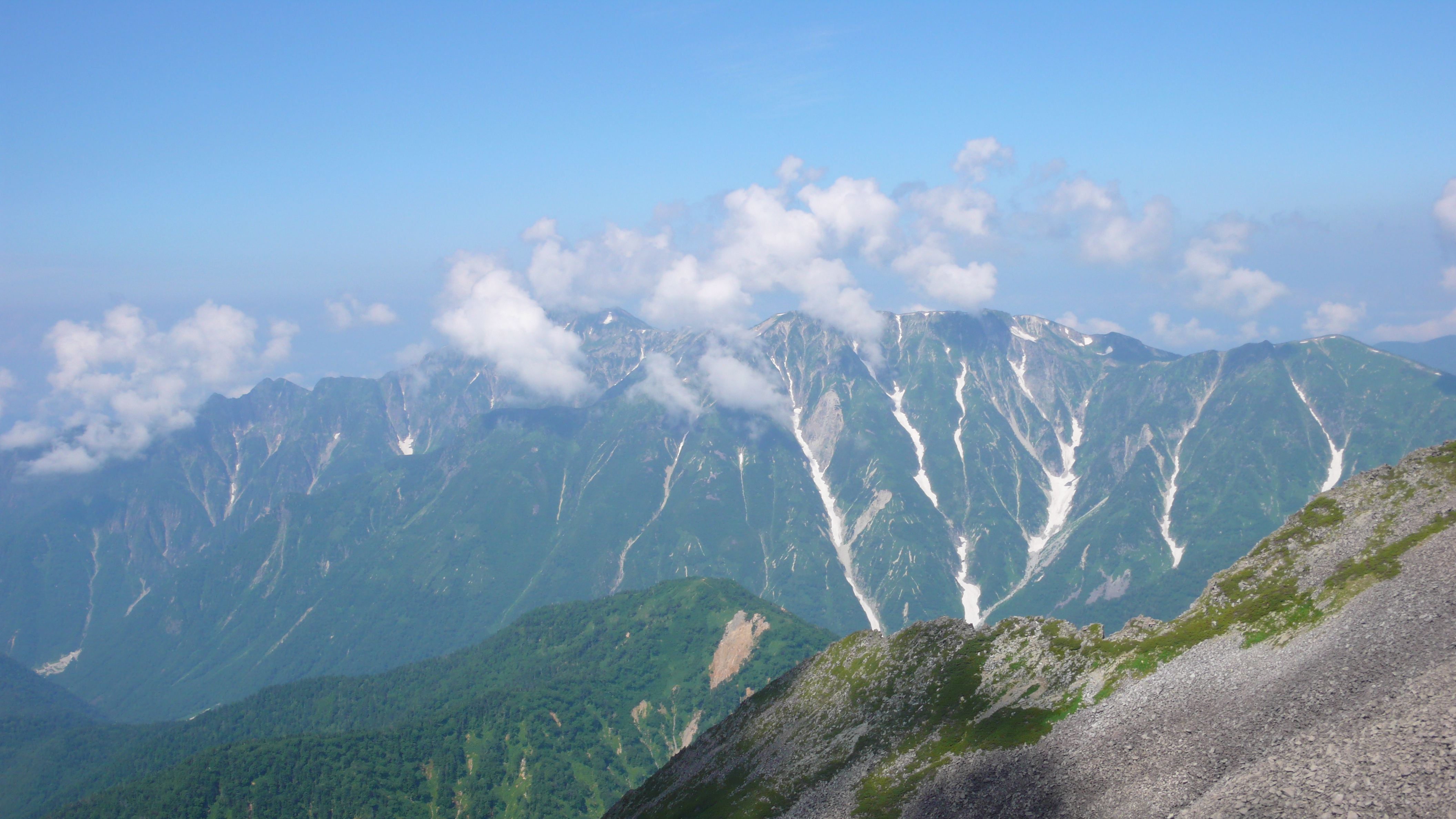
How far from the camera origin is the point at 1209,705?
260ft

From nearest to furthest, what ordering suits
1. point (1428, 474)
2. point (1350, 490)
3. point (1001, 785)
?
point (1001, 785)
point (1428, 474)
point (1350, 490)

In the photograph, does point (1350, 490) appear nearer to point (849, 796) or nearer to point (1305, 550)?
point (1305, 550)

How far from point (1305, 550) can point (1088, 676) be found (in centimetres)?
2960

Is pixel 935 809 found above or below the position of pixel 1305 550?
below

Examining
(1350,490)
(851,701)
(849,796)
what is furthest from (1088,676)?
(851,701)

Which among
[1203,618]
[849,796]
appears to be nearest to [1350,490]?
[1203,618]

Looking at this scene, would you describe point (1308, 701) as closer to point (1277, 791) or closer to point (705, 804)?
point (1277, 791)

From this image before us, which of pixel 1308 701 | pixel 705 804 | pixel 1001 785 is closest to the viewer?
pixel 1308 701

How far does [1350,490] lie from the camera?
10519 centimetres

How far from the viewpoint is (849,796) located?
11038 cm

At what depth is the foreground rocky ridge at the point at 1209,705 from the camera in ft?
203

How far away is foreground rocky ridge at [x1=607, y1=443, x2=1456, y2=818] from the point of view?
61812mm

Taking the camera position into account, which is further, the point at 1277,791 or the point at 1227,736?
the point at 1227,736

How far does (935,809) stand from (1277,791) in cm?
4060
